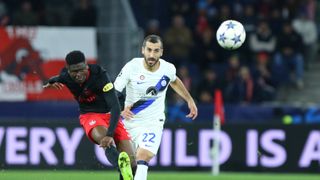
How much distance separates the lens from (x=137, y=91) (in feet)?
42.5

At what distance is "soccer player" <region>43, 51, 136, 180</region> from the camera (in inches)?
462

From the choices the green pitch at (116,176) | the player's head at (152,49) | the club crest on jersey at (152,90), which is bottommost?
the green pitch at (116,176)

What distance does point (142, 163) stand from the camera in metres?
12.4

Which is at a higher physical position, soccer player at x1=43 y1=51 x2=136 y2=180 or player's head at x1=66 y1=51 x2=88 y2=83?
player's head at x1=66 y1=51 x2=88 y2=83

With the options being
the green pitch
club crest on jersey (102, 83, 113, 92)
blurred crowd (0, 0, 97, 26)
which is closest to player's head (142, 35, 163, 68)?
club crest on jersey (102, 83, 113, 92)

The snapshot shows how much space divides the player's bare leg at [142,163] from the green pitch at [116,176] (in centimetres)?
358

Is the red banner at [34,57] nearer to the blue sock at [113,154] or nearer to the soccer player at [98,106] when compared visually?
the soccer player at [98,106]

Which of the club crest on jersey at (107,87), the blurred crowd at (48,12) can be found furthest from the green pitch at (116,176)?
the blurred crowd at (48,12)

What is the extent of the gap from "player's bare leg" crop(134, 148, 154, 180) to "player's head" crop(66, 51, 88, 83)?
1306mm

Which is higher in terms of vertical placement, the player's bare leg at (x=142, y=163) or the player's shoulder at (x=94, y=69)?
the player's shoulder at (x=94, y=69)

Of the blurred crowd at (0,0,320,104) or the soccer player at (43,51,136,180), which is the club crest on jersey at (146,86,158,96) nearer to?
the soccer player at (43,51,136,180)

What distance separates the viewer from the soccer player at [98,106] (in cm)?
1173

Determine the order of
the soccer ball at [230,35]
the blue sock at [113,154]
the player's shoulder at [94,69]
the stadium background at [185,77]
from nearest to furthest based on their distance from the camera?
1. the blue sock at [113,154]
2. the player's shoulder at [94,69]
3. the soccer ball at [230,35]
4. the stadium background at [185,77]

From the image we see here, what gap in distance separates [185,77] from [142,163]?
10025mm
